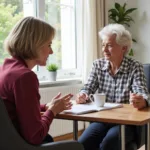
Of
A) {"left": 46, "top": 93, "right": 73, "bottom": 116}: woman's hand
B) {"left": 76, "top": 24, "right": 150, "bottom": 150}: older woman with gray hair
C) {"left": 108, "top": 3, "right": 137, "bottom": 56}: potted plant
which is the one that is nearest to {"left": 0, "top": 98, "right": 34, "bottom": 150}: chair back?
{"left": 46, "top": 93, "right": 73, "bottom": 116}: woman's hand

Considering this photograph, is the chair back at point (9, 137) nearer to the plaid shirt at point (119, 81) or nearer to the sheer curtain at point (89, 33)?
the plaid shirt at point (119, 81)

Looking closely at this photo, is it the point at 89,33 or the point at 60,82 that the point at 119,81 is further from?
the point at 89,33

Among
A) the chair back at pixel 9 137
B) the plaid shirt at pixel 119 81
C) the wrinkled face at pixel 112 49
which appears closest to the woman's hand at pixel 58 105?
the chair back at pixel 9 137

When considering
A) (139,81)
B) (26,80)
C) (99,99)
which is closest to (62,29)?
(139,81)

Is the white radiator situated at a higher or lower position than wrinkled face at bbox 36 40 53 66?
lower

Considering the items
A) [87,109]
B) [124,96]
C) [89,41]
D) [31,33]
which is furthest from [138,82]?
A: [89,41]

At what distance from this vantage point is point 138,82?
2.16 metres

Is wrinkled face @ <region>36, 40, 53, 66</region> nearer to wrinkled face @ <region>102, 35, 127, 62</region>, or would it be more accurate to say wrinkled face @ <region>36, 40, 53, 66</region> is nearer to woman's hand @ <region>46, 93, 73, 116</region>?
woman's hand @ <region>46, 93, 73, 116</region>

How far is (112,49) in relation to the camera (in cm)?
233

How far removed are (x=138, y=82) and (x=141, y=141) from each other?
409 millimetres

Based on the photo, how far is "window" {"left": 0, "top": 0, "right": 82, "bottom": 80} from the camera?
3.51m

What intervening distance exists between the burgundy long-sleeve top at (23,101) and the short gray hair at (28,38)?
0.12m

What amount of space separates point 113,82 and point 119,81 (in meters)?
0.05

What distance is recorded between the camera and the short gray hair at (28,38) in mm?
1459
